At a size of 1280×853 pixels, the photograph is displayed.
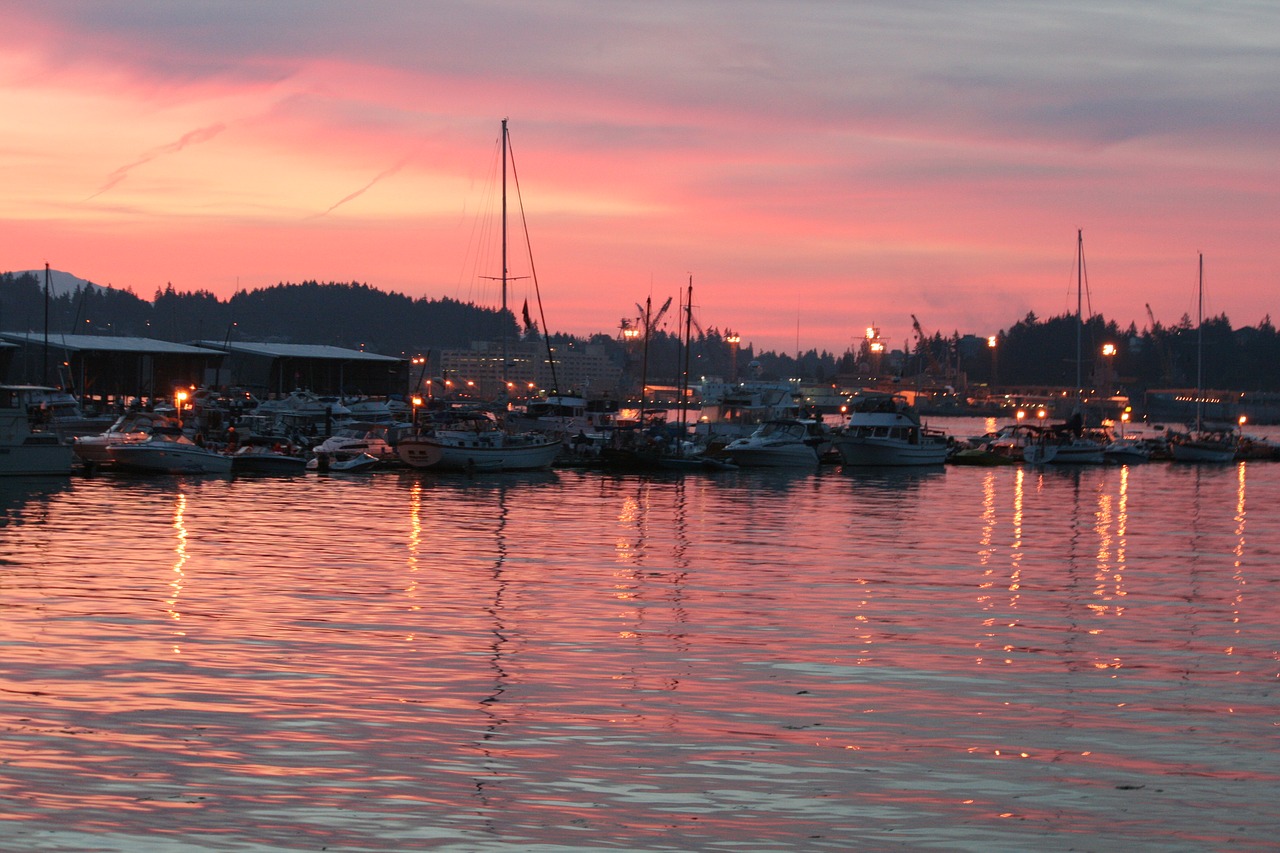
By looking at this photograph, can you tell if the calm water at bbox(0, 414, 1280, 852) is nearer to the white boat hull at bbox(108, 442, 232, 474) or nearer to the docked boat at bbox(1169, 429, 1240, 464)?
the white boat hull at bbox(108, 442, 232, 474)

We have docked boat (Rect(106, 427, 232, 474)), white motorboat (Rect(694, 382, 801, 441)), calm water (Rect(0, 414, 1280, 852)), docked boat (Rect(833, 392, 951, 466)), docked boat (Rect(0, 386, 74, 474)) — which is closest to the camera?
calm water (Rect(0, 414, 1280, 852))

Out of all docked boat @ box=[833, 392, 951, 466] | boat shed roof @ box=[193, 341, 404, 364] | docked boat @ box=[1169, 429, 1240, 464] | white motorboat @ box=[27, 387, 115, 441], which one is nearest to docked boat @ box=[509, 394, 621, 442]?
docked boat @ box=[833, 392, 951, 466]

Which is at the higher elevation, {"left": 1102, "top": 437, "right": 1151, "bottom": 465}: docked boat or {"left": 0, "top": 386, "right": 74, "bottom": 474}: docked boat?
{"left": 0, "top": 386, "right": 74, "bottom": 474}: docked boat

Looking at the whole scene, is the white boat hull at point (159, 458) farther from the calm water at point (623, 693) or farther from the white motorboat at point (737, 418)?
the white motorboat at point (737, 418)

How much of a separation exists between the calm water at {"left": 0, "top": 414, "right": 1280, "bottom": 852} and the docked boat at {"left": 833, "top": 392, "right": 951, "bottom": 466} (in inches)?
1889

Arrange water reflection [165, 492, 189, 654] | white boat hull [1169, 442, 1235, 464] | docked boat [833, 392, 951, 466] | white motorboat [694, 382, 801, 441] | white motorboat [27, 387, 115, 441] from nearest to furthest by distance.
A: 1. water reflection [165, 492, 189, 654]
2. white motorboat [27, 387, 115, 441]
3. docked boat [833, 392, 951, 466]
4. white motorboat [694, 382, 801, 441]
5. white boat hull [1169, 442, 1235, 464]

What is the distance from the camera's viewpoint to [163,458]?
64.2m

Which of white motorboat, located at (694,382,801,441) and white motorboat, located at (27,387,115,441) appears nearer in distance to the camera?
white motorboat, located at (27,387,115,441)

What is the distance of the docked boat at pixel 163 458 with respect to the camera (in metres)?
64.0

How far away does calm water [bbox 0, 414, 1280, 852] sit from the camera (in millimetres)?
12477

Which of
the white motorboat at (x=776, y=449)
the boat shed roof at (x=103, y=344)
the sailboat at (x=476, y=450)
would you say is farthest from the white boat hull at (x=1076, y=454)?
the boat shed roof at (x=103, y=344)

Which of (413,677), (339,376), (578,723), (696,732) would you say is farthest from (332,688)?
(339,376)

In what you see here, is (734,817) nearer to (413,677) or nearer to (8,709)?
(413,677)

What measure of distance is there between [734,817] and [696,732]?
3404 millimetres
